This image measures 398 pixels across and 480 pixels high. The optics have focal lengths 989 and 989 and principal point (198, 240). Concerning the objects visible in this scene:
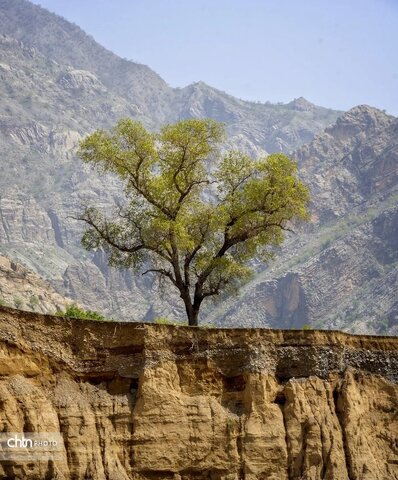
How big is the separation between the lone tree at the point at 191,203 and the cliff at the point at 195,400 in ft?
31.7

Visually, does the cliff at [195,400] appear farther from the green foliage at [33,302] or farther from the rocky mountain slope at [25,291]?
the green foliage at [33,302]

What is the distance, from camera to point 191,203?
42.3 metres

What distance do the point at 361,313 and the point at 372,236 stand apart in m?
29.4

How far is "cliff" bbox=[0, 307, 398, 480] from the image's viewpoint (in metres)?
28.0

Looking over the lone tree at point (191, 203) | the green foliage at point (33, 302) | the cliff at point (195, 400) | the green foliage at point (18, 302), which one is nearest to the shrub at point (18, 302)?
the green foliage at point (18, 302)

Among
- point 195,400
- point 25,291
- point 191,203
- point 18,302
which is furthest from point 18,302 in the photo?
point 195,400

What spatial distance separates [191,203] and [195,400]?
1349 cm

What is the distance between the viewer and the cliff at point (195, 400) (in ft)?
91.9

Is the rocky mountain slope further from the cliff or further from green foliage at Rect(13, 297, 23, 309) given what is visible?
the cliff

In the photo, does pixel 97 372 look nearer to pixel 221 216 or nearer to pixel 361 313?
pixel 221 216

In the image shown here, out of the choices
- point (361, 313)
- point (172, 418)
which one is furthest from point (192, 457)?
point (361, 313)

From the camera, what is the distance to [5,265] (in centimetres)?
14238

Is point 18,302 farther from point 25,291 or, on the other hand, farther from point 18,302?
point 25,291

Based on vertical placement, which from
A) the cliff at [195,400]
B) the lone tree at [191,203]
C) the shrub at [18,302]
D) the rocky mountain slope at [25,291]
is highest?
the rocky mountain slope at [25,291]
